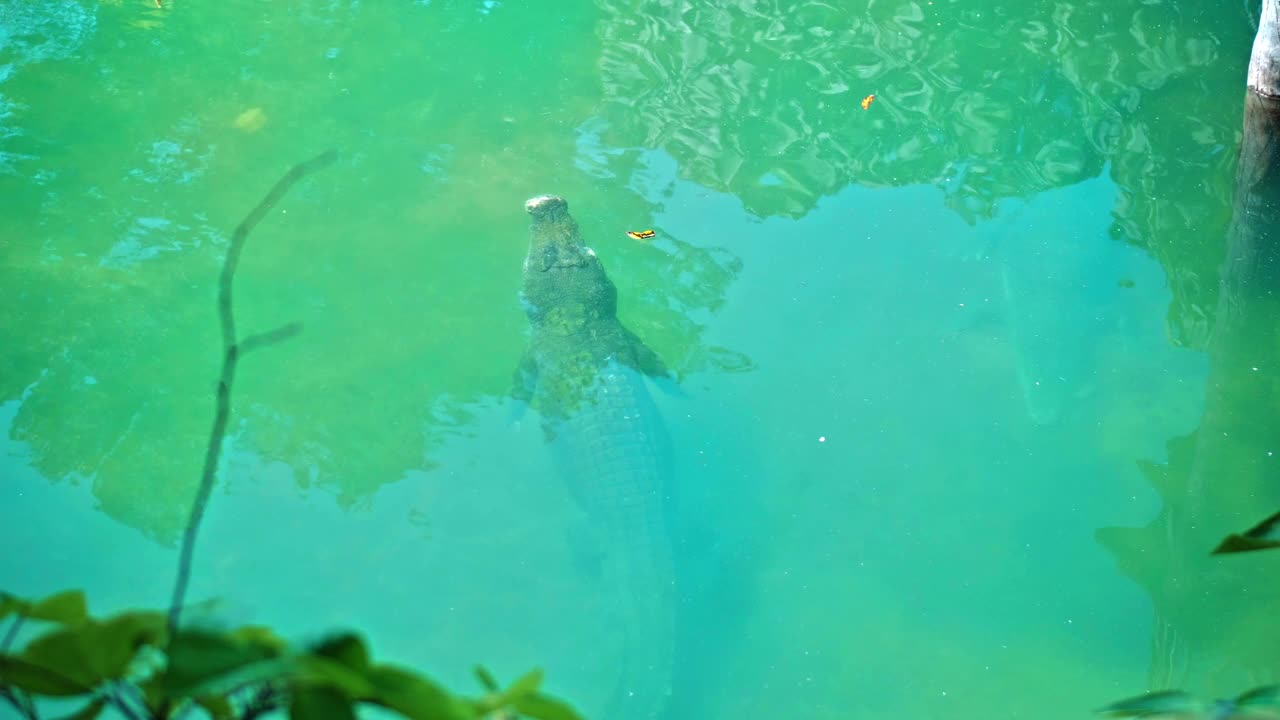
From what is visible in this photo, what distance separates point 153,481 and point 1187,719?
4.35 meters

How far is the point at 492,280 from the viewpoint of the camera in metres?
5.05

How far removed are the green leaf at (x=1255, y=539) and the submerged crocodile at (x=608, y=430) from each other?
124 inches

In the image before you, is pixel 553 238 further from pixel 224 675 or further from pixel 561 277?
pixel 224 675

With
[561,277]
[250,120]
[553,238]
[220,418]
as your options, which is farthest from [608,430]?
[220,418]

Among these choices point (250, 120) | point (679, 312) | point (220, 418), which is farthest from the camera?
point (250, 120)

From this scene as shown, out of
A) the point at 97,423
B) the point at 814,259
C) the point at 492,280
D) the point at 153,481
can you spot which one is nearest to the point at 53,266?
the point at 97,423

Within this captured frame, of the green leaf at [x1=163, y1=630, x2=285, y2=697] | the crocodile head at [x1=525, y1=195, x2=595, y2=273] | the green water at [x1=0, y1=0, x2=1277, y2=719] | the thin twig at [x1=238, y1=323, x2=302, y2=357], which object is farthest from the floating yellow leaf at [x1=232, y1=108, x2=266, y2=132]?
the green leaf at [x1=163, y1=630, x2=285, y2=697]

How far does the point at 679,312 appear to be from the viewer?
4.92 m

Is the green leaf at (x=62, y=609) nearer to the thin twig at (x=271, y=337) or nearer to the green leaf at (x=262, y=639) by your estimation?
the green leaf at (x=262, y=639)

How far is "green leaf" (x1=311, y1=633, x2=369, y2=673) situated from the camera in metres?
0.59

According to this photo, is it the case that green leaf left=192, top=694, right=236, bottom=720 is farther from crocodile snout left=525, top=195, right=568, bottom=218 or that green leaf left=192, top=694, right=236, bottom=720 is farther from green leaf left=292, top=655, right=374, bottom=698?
crocodile snout left=525, top=195, right=568, bottom=218

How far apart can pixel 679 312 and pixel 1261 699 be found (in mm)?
4213

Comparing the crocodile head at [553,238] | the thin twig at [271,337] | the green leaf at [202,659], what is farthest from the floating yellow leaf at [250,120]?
the green leaf at [202,659]

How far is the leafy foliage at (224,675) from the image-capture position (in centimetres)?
56
